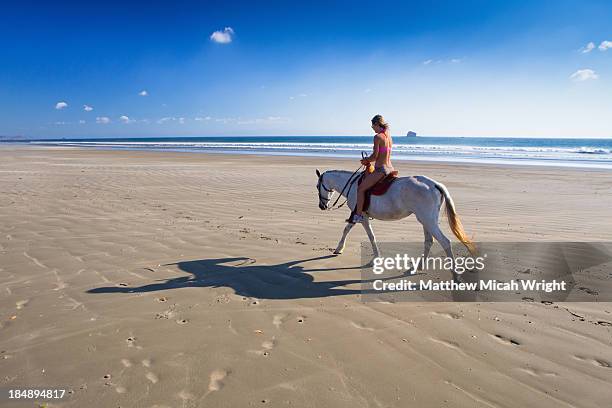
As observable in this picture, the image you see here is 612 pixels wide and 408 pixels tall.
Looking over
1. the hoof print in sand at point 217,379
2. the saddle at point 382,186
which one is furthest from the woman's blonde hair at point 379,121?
the hoof print in sand at point 217,379

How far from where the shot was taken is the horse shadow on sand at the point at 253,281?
5078 millimetres

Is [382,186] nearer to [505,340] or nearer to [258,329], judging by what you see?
[505,340]

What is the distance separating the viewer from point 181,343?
3.76 metres

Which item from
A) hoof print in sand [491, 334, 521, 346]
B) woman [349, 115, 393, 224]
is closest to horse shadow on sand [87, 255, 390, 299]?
woman [349, 115, 393, 224]

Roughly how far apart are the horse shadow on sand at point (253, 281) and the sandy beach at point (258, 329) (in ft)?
0.10

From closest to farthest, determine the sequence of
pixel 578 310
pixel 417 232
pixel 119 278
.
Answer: pixel 578 310 → pixel 119 278 → pixel 417 232

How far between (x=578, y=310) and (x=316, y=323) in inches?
131

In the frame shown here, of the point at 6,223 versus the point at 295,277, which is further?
the point at 6,223

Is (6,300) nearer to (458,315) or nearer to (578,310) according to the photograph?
(458,315)

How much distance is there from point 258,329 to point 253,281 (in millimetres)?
1439

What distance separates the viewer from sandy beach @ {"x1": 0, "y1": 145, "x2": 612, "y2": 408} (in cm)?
307

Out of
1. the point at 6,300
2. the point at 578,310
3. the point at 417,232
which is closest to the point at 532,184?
the point at 417,232

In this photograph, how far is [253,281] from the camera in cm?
546

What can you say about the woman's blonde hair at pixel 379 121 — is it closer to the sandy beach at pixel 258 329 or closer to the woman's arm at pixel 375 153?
the woman's arm at pixel 375 153
